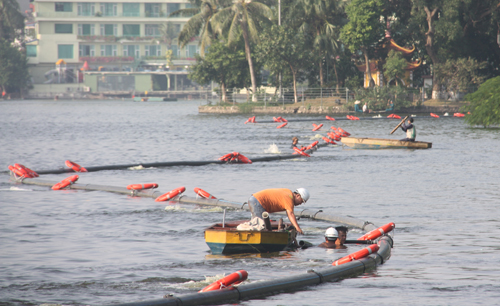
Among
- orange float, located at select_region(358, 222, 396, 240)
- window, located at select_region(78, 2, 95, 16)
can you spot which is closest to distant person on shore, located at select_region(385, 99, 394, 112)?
orange float, located at select_region(358, 222, 396, 240)

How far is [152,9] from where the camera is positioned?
157875 millimetres

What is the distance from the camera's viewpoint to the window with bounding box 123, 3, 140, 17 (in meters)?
156

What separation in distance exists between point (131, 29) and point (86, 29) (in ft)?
32.1

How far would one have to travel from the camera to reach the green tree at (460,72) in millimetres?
69875

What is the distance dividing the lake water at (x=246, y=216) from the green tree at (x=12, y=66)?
361 ft

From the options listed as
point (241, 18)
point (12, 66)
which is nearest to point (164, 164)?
point (241, 18)

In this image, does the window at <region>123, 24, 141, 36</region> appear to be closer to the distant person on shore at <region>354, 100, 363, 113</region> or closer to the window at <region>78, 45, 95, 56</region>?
the window at <region>78, 45, 95, 56</region>

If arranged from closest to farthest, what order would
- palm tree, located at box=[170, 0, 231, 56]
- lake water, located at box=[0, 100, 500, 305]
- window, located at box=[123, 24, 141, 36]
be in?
1. lake water, located at box=[0, 100, 500, 305]
2. palm tree, located at box=[170, 0, 231, 56]
3. window, located at box=[123, 24, 141, 36]

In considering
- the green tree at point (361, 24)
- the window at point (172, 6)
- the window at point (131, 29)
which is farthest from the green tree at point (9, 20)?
the green tree at point (361, 24)

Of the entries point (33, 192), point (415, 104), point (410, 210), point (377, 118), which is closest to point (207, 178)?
point (33, 192)

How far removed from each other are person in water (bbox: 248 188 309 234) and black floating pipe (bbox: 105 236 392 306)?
1.78 m

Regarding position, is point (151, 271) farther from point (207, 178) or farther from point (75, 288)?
point (207, 178)

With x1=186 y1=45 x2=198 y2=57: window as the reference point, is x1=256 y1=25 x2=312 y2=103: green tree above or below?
below

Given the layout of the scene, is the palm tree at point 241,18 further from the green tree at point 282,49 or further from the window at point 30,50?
the window at point 30,50
